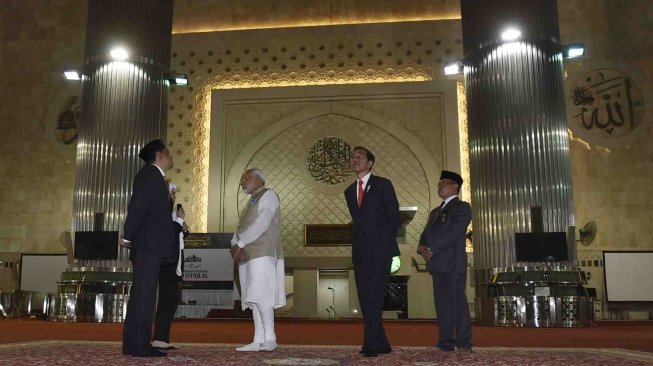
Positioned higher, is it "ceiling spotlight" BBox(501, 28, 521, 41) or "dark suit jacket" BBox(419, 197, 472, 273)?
"ceiling spotlight" BBox(501, 28, 521, 41)

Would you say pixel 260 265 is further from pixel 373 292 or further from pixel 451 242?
pixel 451 242

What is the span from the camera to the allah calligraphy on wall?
9.27 m

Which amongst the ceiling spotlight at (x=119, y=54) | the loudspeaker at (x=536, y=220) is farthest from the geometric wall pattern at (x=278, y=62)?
the loudspeaker at (x=536, y=220)

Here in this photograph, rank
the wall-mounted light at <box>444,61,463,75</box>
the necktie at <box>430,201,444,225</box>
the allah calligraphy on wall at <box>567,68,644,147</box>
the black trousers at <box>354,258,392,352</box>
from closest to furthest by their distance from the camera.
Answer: the black trousers at <box>354,258,392,352</box> < the necktie at <box>430,201,444,225</box> < the wall-mounted light at <box>444,61,463,75</box> < the allah calligraphy on wall at <box>567,68,644,147</box>

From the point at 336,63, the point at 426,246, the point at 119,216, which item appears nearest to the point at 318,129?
the point at 336,63

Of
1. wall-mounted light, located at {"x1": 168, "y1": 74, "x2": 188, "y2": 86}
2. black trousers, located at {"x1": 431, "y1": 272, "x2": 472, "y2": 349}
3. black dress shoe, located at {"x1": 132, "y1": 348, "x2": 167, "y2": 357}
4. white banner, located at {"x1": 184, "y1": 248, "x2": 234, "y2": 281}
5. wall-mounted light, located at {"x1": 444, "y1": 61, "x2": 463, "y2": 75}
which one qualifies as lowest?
black dress shoe, located at {"x1": 132, "y1": 348, "x2": 167, "y2": 357}

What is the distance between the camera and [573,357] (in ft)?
9.20

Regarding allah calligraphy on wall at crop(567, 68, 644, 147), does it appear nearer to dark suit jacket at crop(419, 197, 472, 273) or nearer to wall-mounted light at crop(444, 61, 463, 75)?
wall-mounted light at crop(444, 61, 463, 75)

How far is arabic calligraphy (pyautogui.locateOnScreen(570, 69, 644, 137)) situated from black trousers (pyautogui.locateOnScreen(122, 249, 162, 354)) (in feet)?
26.9

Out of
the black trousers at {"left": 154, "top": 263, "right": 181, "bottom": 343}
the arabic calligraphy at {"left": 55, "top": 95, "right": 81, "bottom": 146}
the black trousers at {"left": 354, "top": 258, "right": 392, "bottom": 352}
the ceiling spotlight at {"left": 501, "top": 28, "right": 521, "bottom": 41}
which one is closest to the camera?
the black trousers at {"left": 354, "top": 258, "right": 392, "bottom": 352}

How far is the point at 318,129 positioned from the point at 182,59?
8.97 feet

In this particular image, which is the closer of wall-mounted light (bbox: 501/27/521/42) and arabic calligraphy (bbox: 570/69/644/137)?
wall-mounted light (bbox: 501/27/521/42)

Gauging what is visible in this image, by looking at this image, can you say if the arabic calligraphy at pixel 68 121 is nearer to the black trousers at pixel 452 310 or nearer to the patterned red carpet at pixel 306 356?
the patterned red carpet at pixel 306 356

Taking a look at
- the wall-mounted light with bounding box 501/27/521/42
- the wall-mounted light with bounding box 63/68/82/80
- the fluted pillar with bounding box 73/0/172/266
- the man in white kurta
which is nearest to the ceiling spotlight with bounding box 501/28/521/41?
the wall-mounted light with bounding box 501/27/521/42
